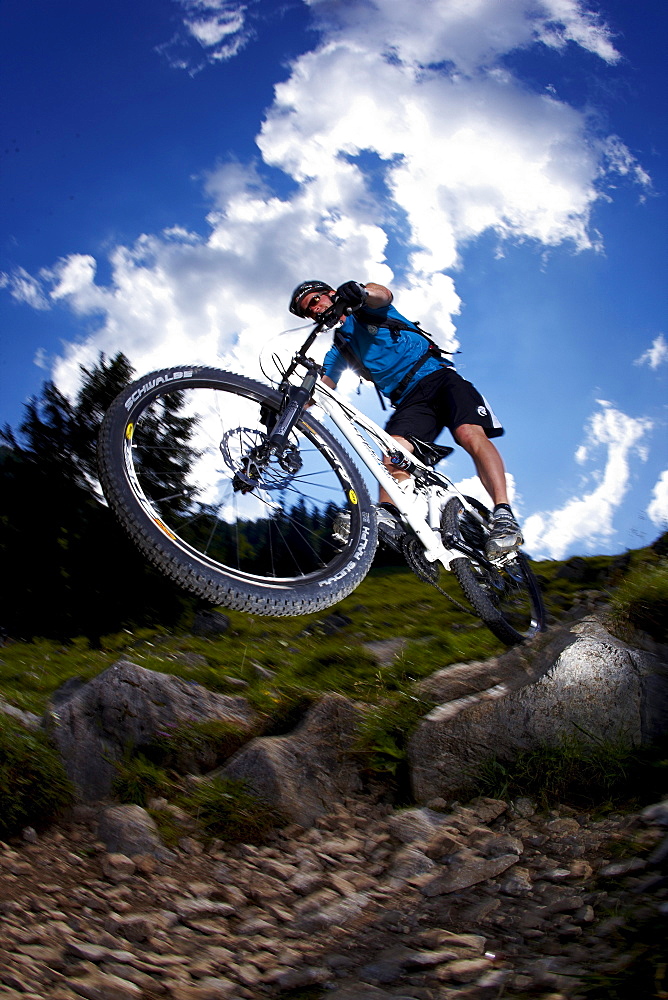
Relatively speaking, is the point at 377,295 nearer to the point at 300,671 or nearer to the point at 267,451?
the point at 267,451

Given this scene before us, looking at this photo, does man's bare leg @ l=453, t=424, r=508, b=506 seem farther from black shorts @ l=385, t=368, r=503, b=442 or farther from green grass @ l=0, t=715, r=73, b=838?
green grass @ l=0, t=715, r=73, b=838

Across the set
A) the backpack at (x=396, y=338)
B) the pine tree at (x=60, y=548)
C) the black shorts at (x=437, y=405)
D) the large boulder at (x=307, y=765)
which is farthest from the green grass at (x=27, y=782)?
the pine tree at (x=60, y=548)

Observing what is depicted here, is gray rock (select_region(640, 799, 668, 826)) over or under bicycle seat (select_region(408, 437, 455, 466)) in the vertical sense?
under

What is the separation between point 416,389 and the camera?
5430 mm

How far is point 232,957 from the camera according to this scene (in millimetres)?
2207

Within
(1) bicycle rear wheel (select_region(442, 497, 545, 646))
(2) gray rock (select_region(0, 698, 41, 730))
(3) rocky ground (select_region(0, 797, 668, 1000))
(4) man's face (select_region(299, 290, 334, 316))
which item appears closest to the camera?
(3) rocky ground (select_region(0, 797, 668, 1000))

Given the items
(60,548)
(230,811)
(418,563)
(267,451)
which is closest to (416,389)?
(418,563)

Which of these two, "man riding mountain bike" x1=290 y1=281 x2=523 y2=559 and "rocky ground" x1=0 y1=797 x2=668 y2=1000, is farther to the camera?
"man riding mountain bike" x1=290 y1=281 x2=523 y2=559

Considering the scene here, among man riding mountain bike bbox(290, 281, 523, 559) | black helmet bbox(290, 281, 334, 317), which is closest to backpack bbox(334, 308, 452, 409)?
man riding mountain bike bbox(290, 281, 523, 559)

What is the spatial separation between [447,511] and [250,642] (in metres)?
2.34

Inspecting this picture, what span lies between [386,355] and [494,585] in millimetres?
2055

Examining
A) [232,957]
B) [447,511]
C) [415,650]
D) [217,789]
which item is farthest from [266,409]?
[232,957]

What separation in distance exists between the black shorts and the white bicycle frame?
328 millimetres

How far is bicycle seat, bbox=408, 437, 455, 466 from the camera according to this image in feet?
17.4
